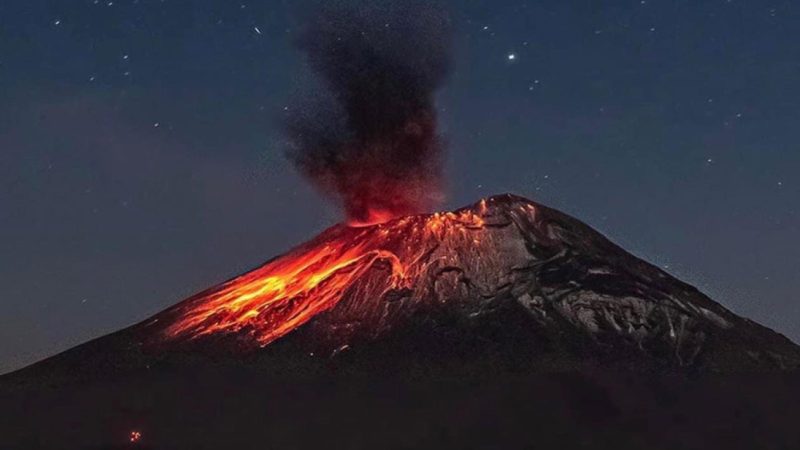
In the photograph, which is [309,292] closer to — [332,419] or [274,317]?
[274,317]

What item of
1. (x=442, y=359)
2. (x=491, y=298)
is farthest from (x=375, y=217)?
(x=442, y=359)

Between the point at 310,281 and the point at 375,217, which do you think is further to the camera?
the point at 375,217

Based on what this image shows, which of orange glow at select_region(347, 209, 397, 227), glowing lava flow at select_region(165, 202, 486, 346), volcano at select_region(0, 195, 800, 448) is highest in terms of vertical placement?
orange glow at select_region(347, 209, 397, 227)

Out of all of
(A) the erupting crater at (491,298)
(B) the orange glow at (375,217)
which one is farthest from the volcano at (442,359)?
A: (B) the orange glow at (375,217)

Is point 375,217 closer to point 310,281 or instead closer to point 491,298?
point 310,281

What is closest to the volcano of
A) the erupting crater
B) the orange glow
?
the erupting crater

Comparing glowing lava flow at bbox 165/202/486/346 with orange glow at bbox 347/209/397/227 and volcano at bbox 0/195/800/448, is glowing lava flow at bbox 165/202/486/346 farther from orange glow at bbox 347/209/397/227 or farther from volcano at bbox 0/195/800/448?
Answer: orange glow at bbox 347/209/397/227
